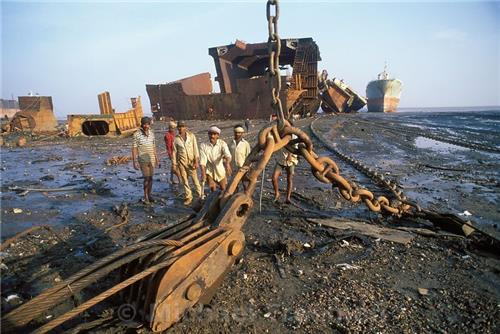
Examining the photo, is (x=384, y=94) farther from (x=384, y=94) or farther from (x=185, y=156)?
(x=185, y=156)

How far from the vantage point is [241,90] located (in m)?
20.8

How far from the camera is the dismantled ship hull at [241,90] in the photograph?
66.0 feet

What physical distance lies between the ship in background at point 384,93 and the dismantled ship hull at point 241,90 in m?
25.4

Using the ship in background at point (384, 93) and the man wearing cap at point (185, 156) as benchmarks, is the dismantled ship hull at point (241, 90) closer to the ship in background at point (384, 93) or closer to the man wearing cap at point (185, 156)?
the man wearing cap at point (185, 156)

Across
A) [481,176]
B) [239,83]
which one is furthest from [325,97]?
[481,176]

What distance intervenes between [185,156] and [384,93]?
4564 cm

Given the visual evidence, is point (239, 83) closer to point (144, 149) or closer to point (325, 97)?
point (325, 97)

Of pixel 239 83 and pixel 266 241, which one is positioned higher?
pixel 239 83

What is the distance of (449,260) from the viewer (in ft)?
10.7

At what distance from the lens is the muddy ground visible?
2.42 m

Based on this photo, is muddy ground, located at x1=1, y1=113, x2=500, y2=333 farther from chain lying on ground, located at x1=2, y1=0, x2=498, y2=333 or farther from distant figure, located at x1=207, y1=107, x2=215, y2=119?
distant figure, located at x1=207, y1=107, x2=215, y2=119

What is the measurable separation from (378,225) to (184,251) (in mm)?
3022

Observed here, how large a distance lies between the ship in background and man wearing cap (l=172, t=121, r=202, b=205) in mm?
44988

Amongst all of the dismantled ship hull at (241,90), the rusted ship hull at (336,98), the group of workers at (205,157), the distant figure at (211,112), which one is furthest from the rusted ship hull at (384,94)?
the group of workers at (205,157)
